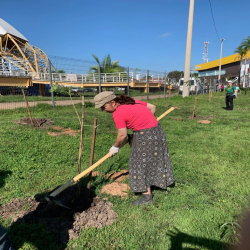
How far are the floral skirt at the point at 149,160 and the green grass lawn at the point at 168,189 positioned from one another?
11.2 inches

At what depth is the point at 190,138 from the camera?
5.61 metres

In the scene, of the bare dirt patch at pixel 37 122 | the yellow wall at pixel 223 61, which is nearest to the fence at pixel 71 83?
the bare dirt patch at pixel 37 122

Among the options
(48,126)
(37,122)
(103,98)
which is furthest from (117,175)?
(37,122)

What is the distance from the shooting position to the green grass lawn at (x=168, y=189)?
2.12 meters

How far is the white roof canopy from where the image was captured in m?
23.7

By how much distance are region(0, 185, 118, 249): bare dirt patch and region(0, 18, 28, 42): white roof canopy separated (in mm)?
26659

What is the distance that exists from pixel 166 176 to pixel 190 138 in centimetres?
316

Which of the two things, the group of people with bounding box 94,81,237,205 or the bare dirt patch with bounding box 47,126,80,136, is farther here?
the bare dirt patch with bounding box 47,126,80,136

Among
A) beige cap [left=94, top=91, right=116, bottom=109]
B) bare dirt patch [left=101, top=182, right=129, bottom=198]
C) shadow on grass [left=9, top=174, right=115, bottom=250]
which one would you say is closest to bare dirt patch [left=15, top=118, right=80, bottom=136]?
bare dirt patch [left=101, top=182, right=129, bottom=198]

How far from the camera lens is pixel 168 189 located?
2963 millimetres

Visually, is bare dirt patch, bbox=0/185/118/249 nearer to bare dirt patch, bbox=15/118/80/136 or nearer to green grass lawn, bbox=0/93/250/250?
green grass lawn, bbox=0/93/250/250

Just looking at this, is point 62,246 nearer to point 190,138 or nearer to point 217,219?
point 217,219

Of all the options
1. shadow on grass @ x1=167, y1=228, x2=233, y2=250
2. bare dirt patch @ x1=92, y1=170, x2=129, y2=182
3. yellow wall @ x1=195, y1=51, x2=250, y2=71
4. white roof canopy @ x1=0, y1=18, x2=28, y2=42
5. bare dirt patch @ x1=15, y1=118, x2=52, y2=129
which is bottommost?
shadow on grass @ x1=167, y1=228, x2=233, y2=250

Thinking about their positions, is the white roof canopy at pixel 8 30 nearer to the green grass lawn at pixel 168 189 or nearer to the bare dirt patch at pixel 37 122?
the bare dirt patch at pixel 37 122
